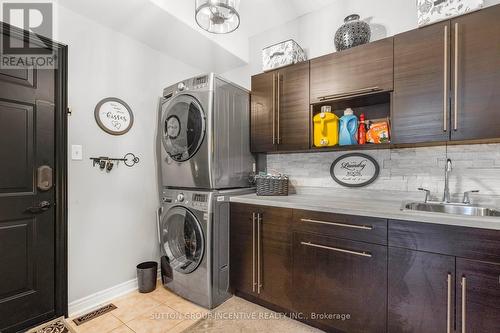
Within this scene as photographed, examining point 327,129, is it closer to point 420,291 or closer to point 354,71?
point 354,71

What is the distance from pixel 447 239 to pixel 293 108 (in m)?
1.39

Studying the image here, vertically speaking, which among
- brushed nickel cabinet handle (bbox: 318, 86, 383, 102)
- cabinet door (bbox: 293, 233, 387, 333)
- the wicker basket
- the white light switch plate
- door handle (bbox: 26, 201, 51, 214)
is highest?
brushed nickel cabinet handle (bbox: 318, 86, 383, 102)

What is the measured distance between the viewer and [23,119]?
1635 millimetres

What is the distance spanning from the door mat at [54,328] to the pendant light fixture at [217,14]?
2290 mm

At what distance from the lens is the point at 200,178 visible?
1.98m

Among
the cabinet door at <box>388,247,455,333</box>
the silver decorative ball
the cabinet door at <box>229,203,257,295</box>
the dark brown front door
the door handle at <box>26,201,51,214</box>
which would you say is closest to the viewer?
the cabinet door at <box>388,247,455,333</box>

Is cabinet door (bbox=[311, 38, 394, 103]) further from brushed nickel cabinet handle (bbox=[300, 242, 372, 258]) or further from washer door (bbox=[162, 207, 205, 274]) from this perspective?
washer door (bbox=[162, 207, 205, 274])

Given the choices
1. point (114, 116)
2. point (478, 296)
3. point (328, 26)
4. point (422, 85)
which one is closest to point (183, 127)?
point (114, 116)

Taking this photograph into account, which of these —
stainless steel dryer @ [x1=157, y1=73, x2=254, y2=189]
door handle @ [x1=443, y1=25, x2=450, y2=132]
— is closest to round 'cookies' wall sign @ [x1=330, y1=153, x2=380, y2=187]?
door handle @ [x1=443, y1=25, x2=450, y2=132]

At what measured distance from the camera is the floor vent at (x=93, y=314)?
1747 mm

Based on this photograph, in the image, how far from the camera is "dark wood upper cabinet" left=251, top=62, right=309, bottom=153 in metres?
2.01

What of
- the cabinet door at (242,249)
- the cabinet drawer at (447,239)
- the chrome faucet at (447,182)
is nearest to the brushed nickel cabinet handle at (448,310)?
the cabinet drawer at (447,239)

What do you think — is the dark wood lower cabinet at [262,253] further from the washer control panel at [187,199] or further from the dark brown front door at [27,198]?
the dark brown front door at [27,198]

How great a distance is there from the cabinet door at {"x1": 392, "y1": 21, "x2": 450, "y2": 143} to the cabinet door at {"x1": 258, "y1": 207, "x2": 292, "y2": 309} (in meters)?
0.99
